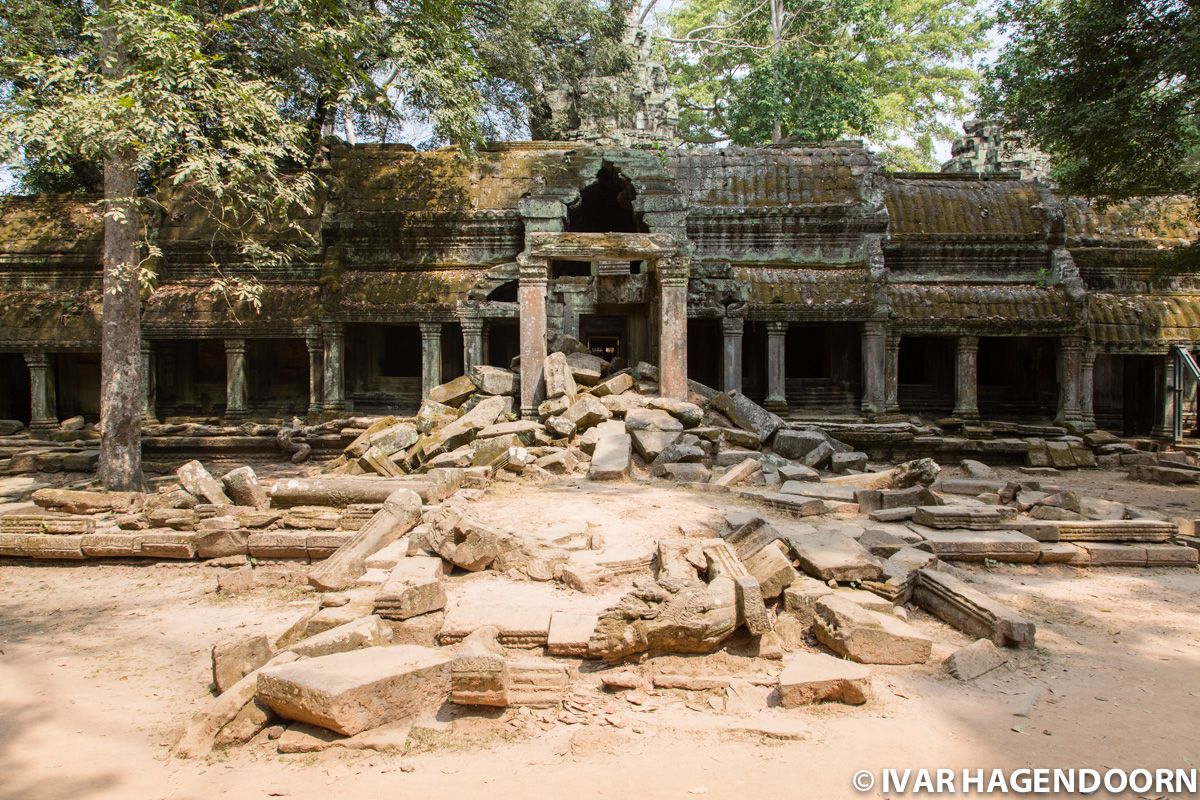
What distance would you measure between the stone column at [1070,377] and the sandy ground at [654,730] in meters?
9.75

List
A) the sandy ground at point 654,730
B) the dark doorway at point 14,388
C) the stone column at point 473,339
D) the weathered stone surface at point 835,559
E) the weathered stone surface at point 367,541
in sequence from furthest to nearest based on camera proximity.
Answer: the dark doorway at point 14,388
the stone column at point 473,339
the weathered stone surface at point 367,541
the weathered stone surface at point 835,559
the sandy ground at point 654,730

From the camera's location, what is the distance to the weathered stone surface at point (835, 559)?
198 inches

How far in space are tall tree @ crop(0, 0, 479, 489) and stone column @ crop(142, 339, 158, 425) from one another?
3.87 metres

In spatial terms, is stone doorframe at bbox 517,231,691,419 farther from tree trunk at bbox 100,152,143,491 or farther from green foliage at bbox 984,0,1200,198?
green foliage at bbox 984,0,1200,198

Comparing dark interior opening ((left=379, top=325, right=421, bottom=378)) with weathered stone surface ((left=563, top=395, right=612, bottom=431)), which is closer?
weathered stone surface ((left=563, top=395, right=612, bottom=431))

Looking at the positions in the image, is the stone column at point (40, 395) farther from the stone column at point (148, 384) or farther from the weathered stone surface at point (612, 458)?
the weathered stone surface at point (612, 458)

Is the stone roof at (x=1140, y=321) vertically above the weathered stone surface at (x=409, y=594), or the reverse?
the stone roof at (x=1140, y=321)

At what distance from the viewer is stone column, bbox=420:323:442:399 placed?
13.8 metres

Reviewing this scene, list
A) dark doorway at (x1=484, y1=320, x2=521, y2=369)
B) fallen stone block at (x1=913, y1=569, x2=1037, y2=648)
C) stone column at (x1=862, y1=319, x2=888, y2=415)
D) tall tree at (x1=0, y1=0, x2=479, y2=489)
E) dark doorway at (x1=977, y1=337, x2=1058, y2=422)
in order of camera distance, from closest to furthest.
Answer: fallen stone block at (x1=913, y1=569, x2=1037, y2=648), tall tree at (x1=0, y1=0, x2=479, y2=489), stone column at (x1=862, y1=319, x2=888, y2=415), dark doorway at (x1=977, y1=337, x2=1058, y2=422), dark doorway at (x1=484, y1=320, x2=521, y2=369)

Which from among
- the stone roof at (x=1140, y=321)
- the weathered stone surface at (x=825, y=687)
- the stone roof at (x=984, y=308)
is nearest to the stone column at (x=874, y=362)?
the stone roof at (x=984, y=308)

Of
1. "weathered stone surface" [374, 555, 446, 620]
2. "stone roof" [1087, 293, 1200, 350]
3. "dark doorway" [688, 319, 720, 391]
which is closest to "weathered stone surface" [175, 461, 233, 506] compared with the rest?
"weathered stone surface" [374, 555, 446, 620]

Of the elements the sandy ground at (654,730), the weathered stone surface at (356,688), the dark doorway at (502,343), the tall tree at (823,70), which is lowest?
the sandy ground at (654,730)

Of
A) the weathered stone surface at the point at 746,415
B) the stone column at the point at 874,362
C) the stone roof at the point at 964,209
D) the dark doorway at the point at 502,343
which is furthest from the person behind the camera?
the dark doorway at the point at 502,343

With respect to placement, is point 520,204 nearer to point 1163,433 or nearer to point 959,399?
point 959,399
